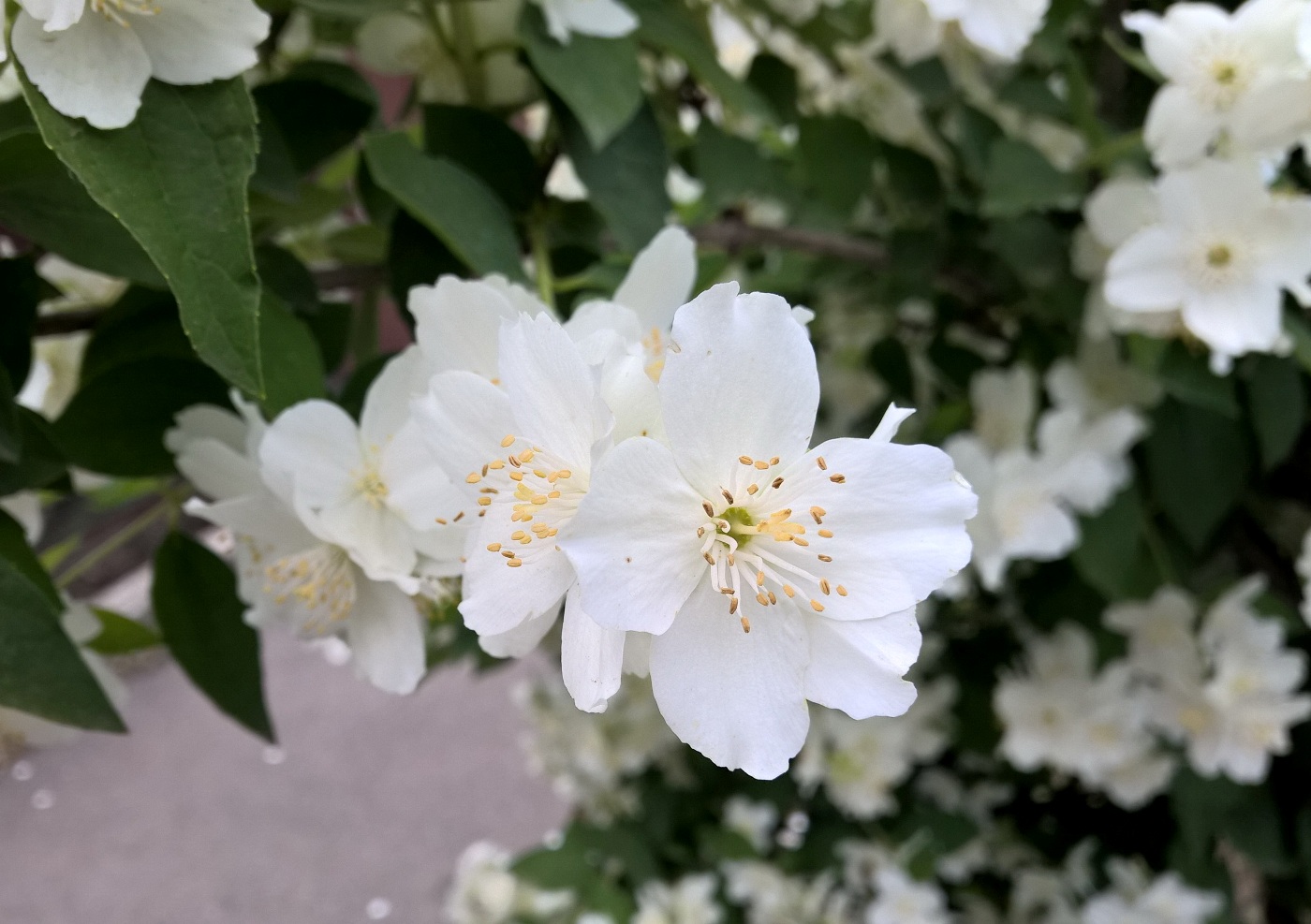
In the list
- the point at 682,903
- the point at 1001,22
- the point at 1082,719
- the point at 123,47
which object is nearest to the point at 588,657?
the point at 123,47

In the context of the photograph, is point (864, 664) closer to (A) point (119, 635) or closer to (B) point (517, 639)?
(B) point (517, 639)

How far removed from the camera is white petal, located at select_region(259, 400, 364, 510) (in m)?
0.33

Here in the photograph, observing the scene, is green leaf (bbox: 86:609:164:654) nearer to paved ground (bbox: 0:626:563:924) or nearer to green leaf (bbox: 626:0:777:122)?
green leaf (bbox: 626:0:777:122)

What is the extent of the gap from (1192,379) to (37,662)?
0.60 meters

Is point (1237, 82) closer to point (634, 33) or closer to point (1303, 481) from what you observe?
point (634, 33)

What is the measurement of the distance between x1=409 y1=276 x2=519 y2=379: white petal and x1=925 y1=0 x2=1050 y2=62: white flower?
31cm

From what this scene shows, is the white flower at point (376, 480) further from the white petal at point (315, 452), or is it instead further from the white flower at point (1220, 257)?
the white flower at point (1220, 257)

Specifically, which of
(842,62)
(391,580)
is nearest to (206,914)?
(391,580)

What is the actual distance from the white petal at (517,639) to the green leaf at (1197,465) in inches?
22.2

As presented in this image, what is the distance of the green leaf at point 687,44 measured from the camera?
1.53ft

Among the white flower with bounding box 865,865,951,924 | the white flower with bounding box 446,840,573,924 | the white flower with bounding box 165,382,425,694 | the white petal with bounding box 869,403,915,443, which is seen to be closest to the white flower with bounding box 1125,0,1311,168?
the white petal with bounding box 869,403,915,443

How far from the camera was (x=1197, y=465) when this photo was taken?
2.26 ft

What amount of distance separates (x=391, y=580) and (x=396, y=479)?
0.04 m

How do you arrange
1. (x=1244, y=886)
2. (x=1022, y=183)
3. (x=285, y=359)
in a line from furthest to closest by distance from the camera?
(x=1244, y=886) < (x=1022, y=183) < (x=285, y=359)
